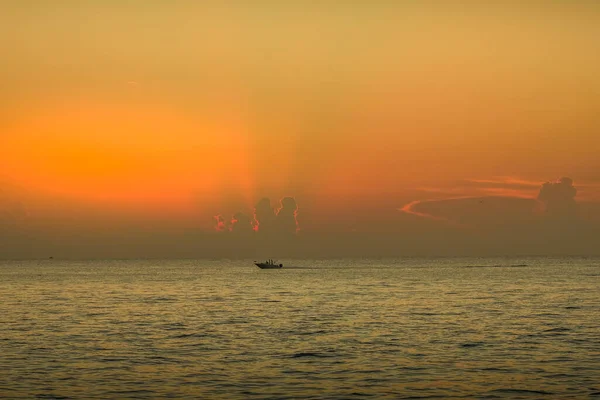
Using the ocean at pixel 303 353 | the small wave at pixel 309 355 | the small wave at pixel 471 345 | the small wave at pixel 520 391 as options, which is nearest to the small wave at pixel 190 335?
the ocean at pixel 303 353

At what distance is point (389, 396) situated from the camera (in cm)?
3716

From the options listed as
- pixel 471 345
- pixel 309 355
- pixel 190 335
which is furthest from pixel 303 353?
pixel 190 335

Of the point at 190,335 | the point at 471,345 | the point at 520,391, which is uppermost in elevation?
the point at 471,345

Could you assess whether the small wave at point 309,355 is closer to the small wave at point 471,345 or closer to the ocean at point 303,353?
the ocean at point 303,353

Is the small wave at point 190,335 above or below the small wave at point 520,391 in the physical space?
below

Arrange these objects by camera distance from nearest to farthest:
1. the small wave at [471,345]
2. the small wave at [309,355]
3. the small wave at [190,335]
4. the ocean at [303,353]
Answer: the ocean at [303,353]
the small wave at [309,355]
the small wave at [471,345]
the small wave at [190,335]

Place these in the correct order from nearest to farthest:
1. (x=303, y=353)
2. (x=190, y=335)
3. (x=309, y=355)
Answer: (x=309, y=355), (x=303, y=353), (x=190, y=335)

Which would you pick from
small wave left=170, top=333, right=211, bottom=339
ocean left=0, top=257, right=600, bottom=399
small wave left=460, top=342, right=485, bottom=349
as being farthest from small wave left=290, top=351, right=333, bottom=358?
small wave left=170, top=333, right=211, bottom=339

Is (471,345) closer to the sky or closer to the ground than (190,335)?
closer to the sky

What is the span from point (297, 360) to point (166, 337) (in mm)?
17568

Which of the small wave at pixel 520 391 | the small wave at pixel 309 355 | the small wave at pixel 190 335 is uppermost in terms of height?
the small wave at pixel 309 355

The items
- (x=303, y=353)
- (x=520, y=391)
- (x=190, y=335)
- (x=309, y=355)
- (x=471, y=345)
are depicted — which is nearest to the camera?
(x=520, y=391)

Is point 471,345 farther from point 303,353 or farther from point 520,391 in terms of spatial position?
point 520,391

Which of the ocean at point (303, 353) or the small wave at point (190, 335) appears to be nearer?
the ocean at point (303, 353)
